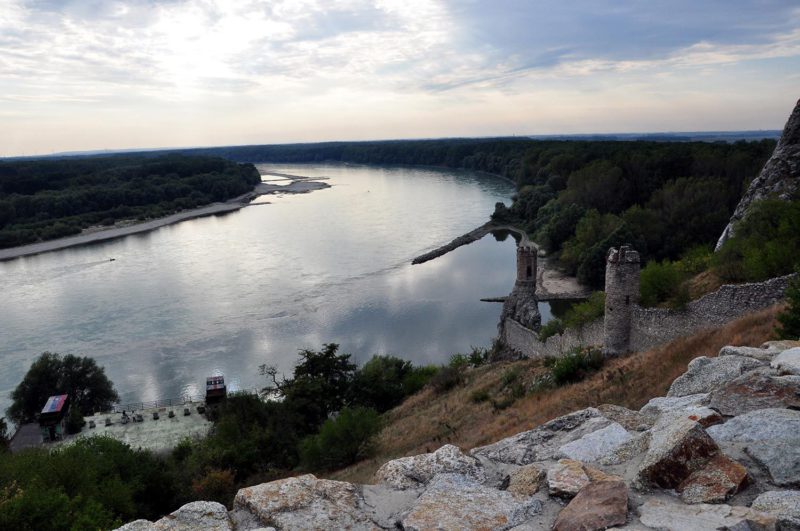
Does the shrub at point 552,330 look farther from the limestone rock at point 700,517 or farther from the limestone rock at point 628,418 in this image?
the limestone rock at point 700,517

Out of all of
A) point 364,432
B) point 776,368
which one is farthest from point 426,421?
point 776,368

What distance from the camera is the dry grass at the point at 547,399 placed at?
10.7 metres

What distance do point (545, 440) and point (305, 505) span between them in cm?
234

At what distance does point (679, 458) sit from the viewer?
3.80 m

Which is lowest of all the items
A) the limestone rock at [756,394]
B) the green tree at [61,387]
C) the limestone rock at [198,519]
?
the green tree at [61,387]

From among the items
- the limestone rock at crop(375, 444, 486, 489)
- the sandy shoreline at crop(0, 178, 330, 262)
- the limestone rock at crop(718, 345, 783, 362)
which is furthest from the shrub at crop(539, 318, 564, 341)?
the sandy shoreline at crop(0, 178, 330, 262)

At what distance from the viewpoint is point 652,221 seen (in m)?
46.6

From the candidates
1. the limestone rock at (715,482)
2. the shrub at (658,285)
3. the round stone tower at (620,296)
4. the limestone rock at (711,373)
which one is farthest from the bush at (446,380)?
the limestone rock at (715,482)

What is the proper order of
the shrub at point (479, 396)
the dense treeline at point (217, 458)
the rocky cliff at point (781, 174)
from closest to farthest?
1. the dense treeline at point (217, 458)
2. the shrub at point (479, 396)
3. the rocky cliff at point (781, 174)

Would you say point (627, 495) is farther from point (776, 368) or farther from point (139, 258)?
point (139, 258)

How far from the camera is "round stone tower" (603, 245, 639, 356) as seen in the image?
631 inches

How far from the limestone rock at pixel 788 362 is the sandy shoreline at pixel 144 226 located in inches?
2824

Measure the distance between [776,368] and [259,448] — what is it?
15804 millimetres

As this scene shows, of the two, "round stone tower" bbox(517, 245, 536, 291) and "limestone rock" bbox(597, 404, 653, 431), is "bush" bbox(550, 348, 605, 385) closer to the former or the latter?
"round stone tower" bbox(517, 245, 536, 291)
